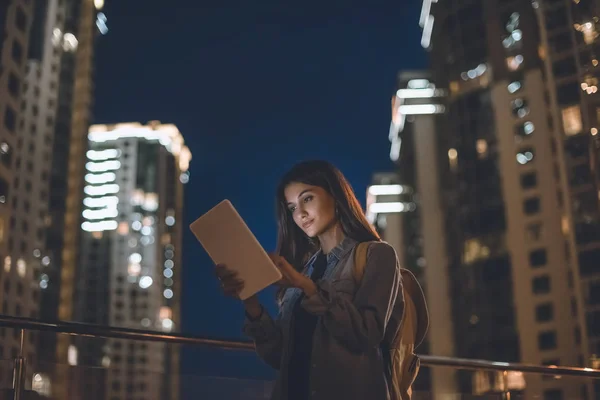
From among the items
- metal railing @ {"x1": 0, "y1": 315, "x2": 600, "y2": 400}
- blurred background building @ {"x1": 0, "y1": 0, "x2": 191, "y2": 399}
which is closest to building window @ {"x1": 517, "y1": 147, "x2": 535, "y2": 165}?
blurred background building @ {"x1": 0, "y1": 0, "x2": 191, "y2": 399}

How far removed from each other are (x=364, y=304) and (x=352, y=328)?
0.09 meters

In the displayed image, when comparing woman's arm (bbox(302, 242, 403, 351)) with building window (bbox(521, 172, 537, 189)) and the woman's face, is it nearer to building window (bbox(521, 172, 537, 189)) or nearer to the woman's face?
the woman's face

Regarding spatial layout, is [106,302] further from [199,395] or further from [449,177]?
[199,395]

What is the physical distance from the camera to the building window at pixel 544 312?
41281 millimetres

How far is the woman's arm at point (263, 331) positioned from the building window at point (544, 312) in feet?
136

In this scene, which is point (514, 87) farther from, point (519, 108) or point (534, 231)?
point (534, 231)

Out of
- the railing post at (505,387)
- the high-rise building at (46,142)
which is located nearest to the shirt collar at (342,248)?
the railing post at (505,387)

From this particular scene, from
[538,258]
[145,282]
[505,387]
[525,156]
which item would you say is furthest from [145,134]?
[505,387]

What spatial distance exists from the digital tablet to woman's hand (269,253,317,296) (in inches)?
1.5

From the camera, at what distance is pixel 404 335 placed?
231 centimetres

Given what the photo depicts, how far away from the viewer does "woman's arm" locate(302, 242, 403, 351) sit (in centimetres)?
212

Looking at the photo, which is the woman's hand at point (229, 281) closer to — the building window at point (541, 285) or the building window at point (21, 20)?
the building window at point (21, 20)

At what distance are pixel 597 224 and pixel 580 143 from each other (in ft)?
16.8

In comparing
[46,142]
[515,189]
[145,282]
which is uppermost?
[46,142]
